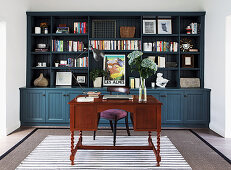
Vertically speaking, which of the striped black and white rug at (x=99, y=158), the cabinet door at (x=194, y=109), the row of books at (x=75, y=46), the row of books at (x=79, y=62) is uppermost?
the row of books at (x=75, y=46)

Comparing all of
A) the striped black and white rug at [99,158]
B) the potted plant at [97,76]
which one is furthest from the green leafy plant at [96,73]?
the striped black and white rug at [99,158]

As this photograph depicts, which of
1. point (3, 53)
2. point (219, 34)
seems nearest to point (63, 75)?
point (3, 53)

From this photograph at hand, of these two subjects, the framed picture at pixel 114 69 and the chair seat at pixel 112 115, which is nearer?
the chair seat at pixel 112 115

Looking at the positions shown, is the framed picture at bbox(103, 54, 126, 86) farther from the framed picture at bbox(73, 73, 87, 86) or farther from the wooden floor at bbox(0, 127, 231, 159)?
the wooden floor at bbox(0, 127, 231, 159)

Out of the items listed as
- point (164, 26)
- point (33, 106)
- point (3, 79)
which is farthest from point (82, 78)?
point (164, 26)

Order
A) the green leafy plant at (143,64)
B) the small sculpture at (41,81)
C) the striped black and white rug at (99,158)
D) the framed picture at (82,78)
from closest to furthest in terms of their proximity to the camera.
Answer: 1. the striped black and white rug at (99,158)
2. the green leafy plant at (143,64)
3. the small sculpture at (41,81)
4. the framed picture at (82,78)

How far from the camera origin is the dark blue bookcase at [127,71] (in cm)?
473

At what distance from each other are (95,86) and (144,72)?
80.3 inches

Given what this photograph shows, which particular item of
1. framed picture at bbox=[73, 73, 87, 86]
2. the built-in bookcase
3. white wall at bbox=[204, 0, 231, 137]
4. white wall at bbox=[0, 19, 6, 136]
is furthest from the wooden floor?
framed picture at bbox=[73, 73, 87, 86]

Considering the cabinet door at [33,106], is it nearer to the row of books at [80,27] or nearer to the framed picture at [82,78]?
the framed picture at [82,78]

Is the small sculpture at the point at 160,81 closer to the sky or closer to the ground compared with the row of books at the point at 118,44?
closer to the ground

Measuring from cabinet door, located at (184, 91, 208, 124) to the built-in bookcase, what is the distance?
1.31 feet

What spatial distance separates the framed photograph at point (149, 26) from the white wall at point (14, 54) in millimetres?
2727

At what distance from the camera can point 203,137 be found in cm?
408
